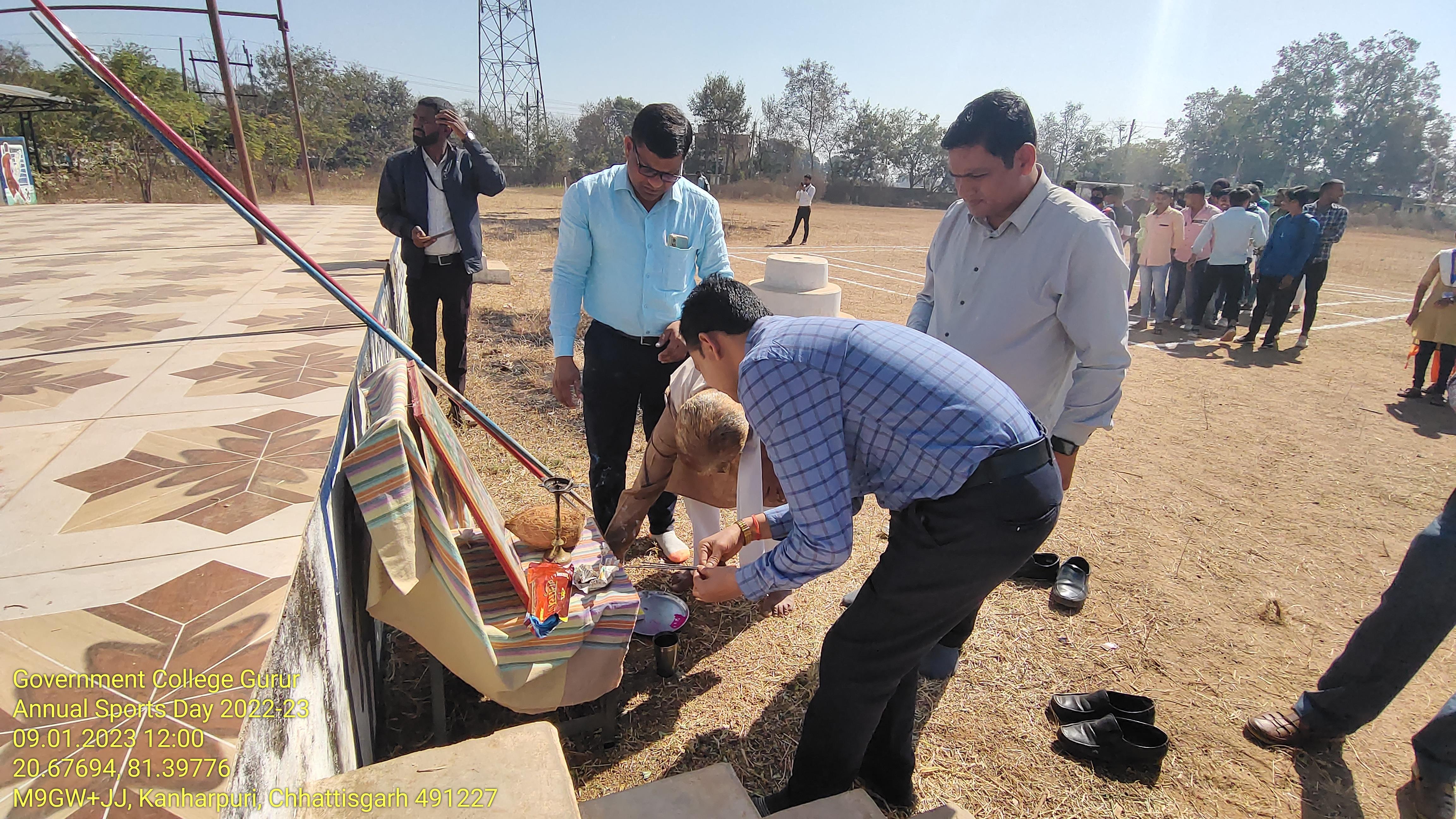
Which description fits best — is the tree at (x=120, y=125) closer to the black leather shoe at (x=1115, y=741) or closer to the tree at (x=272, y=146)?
the tree at (x=272, y=146)

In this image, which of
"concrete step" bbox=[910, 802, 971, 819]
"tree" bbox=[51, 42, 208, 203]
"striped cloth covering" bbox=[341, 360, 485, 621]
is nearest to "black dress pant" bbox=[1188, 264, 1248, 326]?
"concrete step" bbox=[910, 802, 971, 819]

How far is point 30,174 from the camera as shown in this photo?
490 inches

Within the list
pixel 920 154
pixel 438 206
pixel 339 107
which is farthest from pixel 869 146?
pixel 438 206

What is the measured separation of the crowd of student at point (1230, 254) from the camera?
7.74 meters

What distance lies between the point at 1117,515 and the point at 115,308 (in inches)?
220

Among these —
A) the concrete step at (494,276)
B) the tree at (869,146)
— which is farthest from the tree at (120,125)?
the tree at (869,146)

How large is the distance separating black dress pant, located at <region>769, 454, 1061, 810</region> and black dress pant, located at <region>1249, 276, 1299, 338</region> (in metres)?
8.55

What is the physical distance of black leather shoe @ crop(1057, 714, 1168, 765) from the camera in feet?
7.37

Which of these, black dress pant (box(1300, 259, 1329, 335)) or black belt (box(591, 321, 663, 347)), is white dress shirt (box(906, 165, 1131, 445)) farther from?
black dress pant (box(1300, 259, 1329, 335))

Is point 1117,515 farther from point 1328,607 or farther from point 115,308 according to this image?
point 115,308

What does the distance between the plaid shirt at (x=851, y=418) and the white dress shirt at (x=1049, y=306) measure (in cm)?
77

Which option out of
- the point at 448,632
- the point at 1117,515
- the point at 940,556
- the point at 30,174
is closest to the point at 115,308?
the point at 448,632

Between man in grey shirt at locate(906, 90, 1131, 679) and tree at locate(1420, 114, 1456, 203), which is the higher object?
tree at locate(1420, 114, 1456, 203)

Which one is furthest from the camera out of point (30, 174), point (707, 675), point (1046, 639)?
point (30, 174)
